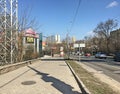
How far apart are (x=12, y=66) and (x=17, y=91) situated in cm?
916

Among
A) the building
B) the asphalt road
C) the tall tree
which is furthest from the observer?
the tall tree

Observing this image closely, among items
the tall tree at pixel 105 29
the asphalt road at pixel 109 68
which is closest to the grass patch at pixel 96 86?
the asphalt road at pixel 109 68

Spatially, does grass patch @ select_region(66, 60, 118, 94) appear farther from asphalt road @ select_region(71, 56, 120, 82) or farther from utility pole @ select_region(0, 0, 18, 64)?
utility pole @ select_region(0, 0, 18, 64)

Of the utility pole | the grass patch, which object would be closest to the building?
the utility pole

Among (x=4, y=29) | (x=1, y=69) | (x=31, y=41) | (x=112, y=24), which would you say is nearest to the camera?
(x=1, y=69)

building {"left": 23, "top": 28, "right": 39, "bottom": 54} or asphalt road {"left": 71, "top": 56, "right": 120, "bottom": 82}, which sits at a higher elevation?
building {"left": 23, "top": 28, "right": 39, "bottom": 54}

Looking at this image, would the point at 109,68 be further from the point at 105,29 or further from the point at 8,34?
the point at 105,29

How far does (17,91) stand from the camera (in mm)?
8836

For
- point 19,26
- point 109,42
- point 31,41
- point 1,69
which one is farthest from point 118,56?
point 109,42

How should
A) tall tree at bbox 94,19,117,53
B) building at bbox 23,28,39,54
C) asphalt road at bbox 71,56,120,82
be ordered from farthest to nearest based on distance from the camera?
tall tree at bbox 94,19,117,53
building at bbox 23,28,39,54
asphalt road at bbox 71,56,120,82

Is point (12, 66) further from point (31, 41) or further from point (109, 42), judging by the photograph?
point (109, 42)

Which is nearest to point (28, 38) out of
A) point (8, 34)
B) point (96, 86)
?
point (8, 34)

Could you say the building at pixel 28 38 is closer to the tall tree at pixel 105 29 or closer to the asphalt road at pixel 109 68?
the asphalt road at pixel 109 68

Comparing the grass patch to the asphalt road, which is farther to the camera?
the asphalt road
